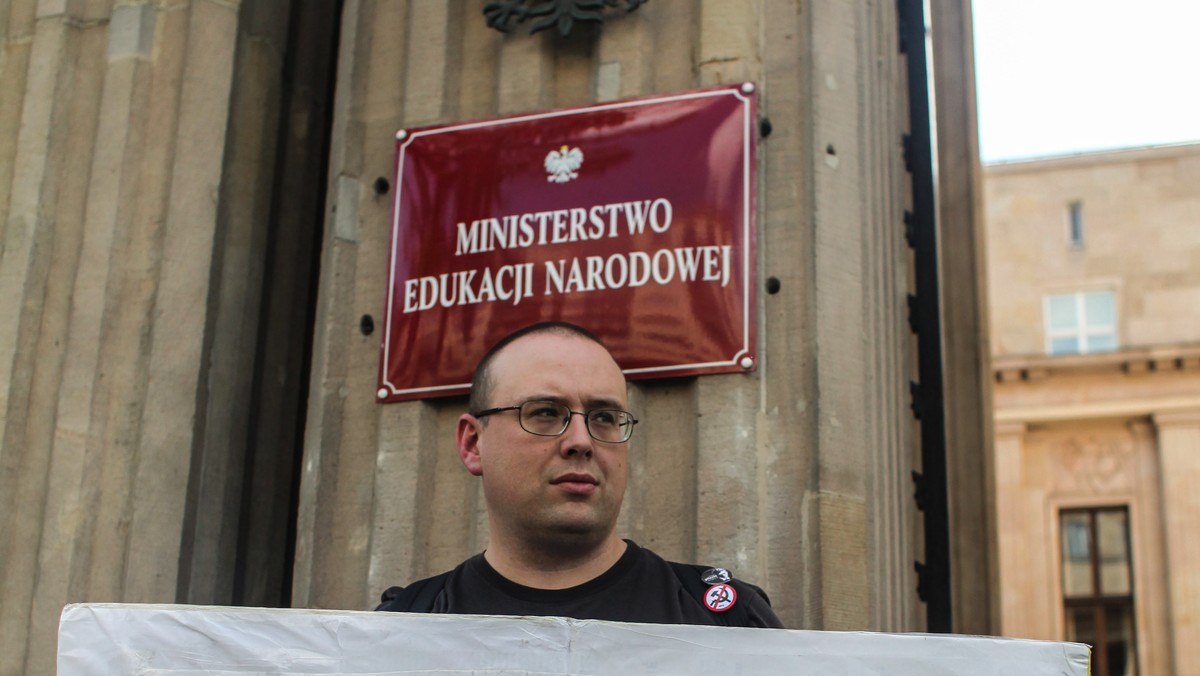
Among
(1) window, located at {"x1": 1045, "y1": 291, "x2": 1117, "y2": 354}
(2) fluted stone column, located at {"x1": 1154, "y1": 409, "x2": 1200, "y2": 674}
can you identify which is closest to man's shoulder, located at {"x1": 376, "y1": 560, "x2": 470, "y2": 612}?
(2) fluted stone column, located at {"x1": 1154, "y1": 409, "x2": 1200, "y2": 674}

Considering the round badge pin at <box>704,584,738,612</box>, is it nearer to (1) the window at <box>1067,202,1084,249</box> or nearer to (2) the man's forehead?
(2) the man's forehead

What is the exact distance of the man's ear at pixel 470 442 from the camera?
5109mm

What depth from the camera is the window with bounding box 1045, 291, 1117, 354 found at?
116 ft

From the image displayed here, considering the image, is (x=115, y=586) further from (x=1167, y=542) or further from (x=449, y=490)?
(x=1167, y=542)

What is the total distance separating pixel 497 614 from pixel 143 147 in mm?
3620

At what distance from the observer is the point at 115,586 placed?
6.97 meters

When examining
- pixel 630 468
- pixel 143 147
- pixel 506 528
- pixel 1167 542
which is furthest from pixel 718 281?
pixel 1167 542

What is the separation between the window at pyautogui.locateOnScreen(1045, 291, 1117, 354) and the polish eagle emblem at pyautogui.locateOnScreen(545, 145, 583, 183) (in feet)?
97.3

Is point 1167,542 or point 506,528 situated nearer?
point 506,528

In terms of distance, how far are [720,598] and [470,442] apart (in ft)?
2.87

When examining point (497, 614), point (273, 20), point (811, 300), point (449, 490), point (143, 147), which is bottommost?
point (497, 614)

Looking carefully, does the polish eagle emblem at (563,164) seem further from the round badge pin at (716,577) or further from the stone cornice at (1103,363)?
the stone cornice at (1103,363)

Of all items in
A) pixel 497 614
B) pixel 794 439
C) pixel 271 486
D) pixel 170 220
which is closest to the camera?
pixel 497 614

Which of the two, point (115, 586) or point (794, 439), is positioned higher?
point (794, 439)
